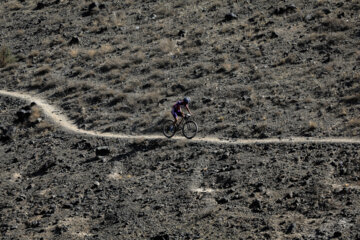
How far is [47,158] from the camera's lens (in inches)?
1109

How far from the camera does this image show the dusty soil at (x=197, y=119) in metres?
21.3

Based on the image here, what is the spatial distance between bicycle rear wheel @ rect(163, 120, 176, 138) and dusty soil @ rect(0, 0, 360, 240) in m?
0.64

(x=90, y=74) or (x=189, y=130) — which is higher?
(x=90, y=74)

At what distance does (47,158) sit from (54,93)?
903 cm

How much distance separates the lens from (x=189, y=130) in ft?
89.2

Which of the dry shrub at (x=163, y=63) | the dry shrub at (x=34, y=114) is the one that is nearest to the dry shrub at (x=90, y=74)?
the dry shrub at (x=163, y=63)

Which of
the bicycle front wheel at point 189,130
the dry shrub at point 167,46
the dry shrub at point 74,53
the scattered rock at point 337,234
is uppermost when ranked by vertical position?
the dry shrub at point 74,53

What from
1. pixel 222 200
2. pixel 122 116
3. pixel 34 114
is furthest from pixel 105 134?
pixel 222 200

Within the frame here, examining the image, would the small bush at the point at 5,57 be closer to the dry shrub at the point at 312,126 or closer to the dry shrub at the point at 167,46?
the dry shrub at the point at 167,46

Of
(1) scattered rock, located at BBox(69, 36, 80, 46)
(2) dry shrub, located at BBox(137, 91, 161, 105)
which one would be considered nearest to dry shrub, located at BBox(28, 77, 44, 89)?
(1) scattered rock, located at BBox(69, 36, 80, 46)

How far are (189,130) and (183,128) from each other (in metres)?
0.37

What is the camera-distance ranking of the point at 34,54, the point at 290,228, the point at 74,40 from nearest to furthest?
the point at 290,228, the point at 34,54, the point at 74,40

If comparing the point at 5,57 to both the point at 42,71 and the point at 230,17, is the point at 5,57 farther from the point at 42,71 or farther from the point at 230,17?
the point at 230,17

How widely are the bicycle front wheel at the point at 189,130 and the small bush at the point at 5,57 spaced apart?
66.9 feet
